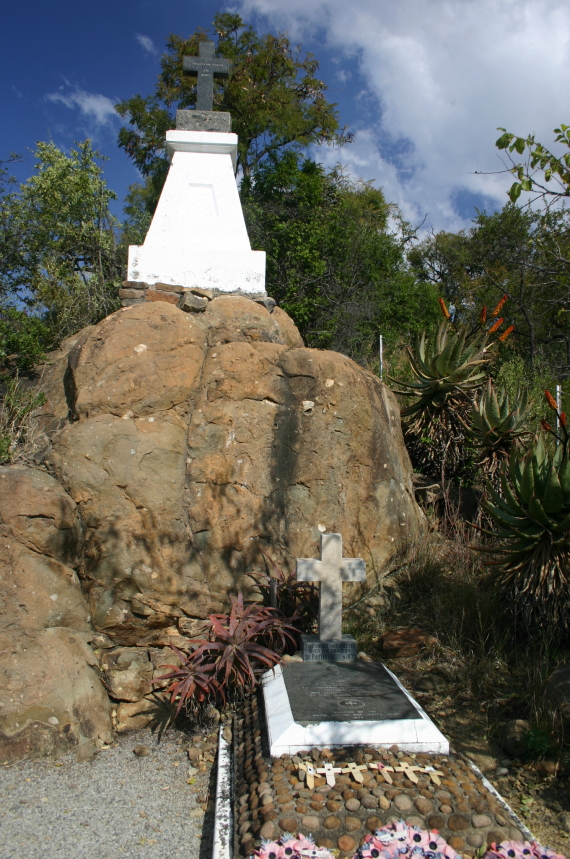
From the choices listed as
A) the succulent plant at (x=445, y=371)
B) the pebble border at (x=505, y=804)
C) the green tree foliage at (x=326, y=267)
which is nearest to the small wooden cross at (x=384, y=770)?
the pebble border at (x=505, y=804)

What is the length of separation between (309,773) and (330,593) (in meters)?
1.58

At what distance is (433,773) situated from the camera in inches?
135

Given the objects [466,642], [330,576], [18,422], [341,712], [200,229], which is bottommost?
[341,712]

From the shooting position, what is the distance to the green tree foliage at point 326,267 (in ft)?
40.2

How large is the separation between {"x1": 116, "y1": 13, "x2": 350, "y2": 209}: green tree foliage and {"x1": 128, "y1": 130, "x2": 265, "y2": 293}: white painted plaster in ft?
30.1

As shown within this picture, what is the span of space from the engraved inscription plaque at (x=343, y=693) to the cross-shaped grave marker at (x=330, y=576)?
0.29 m

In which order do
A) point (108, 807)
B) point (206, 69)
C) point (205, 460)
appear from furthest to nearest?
point (206, 69), point (205, 460), point (108, 807)

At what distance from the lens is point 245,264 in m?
6.86

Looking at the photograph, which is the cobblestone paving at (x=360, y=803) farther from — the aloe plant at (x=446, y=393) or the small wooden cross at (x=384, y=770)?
the aloe plant at (x=446, y=393)

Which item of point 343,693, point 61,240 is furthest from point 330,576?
point 61,240

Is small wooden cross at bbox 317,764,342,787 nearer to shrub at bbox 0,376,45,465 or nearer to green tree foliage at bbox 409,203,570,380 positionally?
shrub at bbox 0,376,45,465

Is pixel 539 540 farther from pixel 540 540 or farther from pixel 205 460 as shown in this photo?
pixel 205 460

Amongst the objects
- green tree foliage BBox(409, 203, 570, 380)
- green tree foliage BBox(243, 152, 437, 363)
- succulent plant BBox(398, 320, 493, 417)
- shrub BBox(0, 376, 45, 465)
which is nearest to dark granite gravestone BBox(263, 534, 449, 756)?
shrub BBox(0, 376, 45, 465)

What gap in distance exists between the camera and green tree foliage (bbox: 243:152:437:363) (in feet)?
40.2
